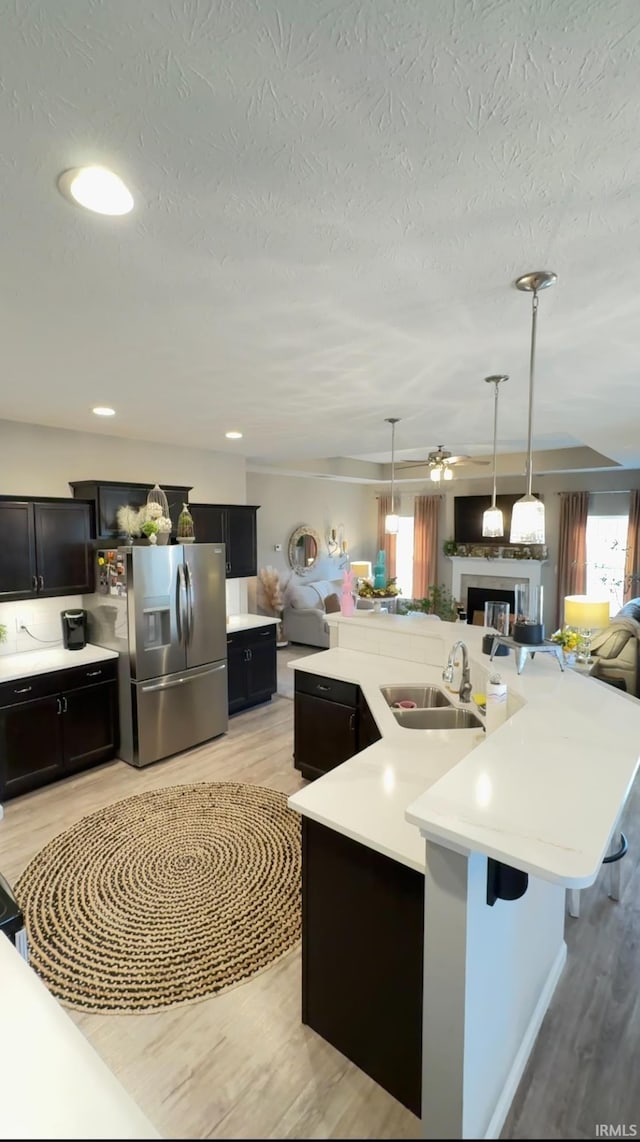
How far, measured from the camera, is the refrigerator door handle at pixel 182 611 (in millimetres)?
4000

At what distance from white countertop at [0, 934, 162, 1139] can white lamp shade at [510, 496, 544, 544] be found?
177 cm

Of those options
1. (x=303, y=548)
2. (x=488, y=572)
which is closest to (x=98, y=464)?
(x=303, y=548)

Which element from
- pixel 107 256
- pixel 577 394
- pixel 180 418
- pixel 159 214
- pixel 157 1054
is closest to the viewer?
Result: pixel 159 214

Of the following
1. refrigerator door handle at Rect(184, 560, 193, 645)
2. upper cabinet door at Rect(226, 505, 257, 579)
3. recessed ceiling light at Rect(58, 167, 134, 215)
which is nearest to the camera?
recessed ceiling light at Rect(58, 167, 134, 215)

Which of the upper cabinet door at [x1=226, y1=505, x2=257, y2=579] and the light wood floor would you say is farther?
the upper cabinet door at [x1=226, y1=505, x2=257, y2=579]

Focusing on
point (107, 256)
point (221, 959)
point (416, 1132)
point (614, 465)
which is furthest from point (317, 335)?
point (614, 465)

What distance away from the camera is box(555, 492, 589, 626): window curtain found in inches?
310

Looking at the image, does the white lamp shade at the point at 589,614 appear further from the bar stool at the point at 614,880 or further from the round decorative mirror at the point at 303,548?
the round decorative mirror at the point at 303,548

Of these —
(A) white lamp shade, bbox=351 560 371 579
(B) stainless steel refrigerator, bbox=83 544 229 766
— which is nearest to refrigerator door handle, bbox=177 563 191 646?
(B) stainless steel refrigerator, bbox=83 544 229 766

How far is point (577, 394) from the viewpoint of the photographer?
2.99 m

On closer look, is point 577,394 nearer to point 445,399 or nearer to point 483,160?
point 445,399

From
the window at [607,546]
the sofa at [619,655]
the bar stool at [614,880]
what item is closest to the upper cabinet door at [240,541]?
the sofa at [619,655]

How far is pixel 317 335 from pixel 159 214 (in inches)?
34.5

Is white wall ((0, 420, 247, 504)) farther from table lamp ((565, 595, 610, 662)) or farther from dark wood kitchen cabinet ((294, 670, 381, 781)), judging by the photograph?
table lamp ((565, 595, 610, 662))
